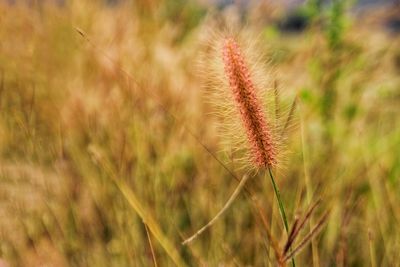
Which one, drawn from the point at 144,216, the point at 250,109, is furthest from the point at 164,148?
the point at 250,109

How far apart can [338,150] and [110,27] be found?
1.51 m

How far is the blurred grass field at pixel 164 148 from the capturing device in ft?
5.06

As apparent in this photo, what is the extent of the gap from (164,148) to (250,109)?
3.90ft

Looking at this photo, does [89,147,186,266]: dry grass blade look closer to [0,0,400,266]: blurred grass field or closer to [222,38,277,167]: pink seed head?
[0,0,400,266]: blurred grass field

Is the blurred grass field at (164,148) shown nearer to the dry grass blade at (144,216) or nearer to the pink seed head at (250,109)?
the dry grass blade at (144,216)

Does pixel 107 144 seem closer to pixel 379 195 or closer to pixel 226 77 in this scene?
pixel 379 195

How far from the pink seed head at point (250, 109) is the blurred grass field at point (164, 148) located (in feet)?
0.55

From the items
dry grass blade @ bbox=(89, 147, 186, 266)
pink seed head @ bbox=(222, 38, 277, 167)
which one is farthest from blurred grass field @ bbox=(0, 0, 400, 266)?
pink seed head @ bbox=(222, 38, 277, 167)

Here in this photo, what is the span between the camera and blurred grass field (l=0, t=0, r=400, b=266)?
1.54 meters

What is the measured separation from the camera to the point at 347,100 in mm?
2223

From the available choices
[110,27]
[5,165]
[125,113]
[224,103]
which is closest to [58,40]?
[110,27]

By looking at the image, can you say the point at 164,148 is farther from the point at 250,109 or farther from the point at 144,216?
the point at 250,109

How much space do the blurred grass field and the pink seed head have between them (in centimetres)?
17

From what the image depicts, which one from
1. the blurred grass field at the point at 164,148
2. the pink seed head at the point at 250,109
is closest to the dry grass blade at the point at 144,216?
the blurred grass field at the point at 164,148
